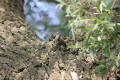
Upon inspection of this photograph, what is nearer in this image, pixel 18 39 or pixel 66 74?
pixel 66 74

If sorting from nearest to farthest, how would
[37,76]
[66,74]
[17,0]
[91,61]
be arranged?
[37,76]
[66,74]
[91,61]
[17,0]

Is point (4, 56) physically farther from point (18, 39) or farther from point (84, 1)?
point (84, 1)

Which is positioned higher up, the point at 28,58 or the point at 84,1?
the point at 84,1

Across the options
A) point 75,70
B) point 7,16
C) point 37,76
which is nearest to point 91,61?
point 75,70

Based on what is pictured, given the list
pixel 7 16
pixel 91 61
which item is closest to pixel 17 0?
pixel 7 16

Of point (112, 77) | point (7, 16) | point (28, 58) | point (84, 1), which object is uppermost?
point (84, 1)

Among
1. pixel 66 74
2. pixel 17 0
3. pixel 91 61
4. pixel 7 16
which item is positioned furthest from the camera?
pixel 17 0

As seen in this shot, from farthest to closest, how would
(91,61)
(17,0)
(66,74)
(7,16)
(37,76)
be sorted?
(17,0) → (7,16) → (91,61) → (66,74) → (37,76)

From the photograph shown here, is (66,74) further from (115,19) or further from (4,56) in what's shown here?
(115,19)

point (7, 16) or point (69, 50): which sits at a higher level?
point (7, 16)
